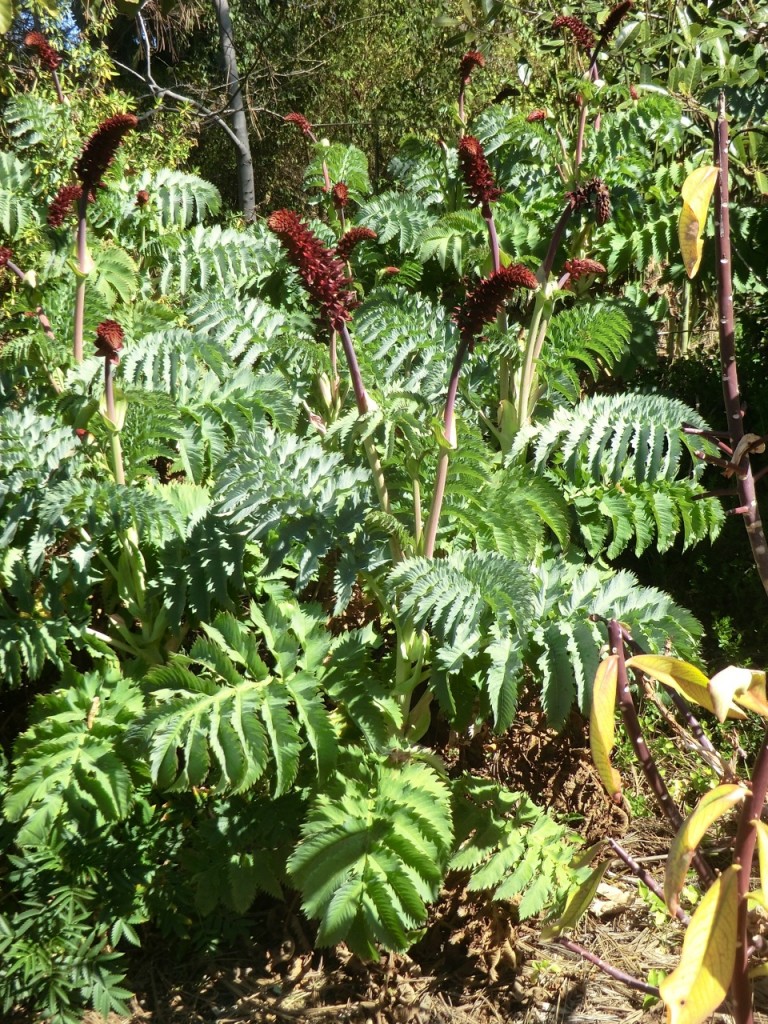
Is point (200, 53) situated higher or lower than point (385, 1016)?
higher

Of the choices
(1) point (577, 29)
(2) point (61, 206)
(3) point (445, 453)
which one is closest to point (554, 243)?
(1) point (577, 29)

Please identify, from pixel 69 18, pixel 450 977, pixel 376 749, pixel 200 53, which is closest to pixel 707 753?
pixel 376 749

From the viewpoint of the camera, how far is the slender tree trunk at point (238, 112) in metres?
7.29

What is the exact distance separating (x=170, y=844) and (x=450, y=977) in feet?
2.61

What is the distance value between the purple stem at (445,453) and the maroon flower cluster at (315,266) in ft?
0.94

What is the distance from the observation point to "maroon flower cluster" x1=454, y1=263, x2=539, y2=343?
2.14 m

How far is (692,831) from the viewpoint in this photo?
4.44ft

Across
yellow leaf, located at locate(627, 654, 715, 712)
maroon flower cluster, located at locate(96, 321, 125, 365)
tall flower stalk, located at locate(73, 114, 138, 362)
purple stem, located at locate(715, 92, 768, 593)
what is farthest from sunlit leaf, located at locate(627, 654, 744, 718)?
tall flower stalk, located at locate(73, 114, 138, 362)

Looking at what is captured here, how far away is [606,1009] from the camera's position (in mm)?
2357

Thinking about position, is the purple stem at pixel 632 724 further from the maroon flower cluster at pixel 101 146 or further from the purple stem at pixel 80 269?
the purple stem at pixel 80 269

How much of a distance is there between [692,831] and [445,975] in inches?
54.0

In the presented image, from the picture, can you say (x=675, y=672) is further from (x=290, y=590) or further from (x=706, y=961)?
(x=290, y=590)

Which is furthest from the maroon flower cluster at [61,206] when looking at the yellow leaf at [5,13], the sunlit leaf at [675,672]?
the sunlit leaf at [675,672]

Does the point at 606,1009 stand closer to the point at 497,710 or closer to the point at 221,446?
the point at 497,710
